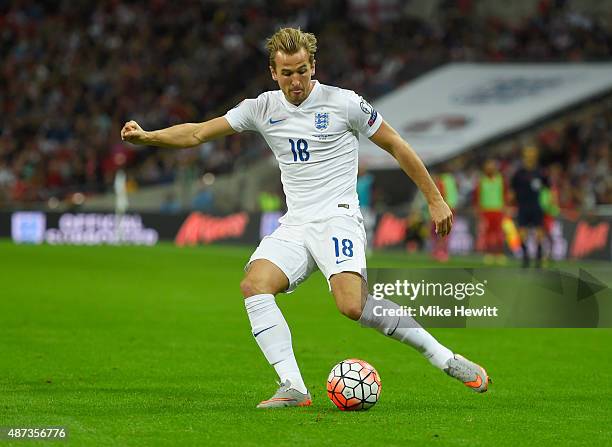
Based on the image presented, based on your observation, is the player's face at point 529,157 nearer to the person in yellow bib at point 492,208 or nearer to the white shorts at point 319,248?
the person in yellow bib at point 492,208

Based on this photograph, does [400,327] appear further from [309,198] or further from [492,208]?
[492,208]

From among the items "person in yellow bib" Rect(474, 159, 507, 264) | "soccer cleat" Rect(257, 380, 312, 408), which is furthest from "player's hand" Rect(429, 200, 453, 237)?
"person in yellow bib" Rect(474, 159, 507, 264)

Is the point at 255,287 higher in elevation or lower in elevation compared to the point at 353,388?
higher

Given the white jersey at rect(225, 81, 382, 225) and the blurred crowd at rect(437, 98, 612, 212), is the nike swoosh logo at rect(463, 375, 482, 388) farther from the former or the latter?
the blurred crowd at rect(437, 98, 612, 212)

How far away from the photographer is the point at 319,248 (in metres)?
7.67

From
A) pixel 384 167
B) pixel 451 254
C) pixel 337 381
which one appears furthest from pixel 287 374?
pixel 384 167

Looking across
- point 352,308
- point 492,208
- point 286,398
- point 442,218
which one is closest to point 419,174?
point 442,218

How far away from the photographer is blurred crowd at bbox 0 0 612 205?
35094 millimetres

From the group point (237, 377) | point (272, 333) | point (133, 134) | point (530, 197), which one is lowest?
point (237, 377)

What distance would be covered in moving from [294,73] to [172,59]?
1231 inches

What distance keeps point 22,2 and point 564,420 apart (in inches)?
1367

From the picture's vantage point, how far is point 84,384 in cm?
856

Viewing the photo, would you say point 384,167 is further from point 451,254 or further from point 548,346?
point 548,346

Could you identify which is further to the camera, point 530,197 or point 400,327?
point 530,197
